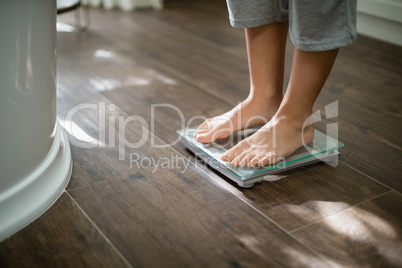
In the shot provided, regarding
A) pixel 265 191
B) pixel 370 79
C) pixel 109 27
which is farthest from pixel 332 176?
pixel 109 27

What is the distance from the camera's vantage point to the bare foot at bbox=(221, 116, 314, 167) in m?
1.15

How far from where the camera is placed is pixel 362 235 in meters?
0.97

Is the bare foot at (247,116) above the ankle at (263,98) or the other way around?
the other way around

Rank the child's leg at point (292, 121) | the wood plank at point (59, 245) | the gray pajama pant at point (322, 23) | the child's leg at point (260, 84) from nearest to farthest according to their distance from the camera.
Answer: the wood plank at point (59, 245) < the gray pajama pant at point (322, 23) < the child's leg at point (292, 121) < the child's leg at point (260, 84)

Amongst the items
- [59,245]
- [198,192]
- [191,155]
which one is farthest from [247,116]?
[59,245]

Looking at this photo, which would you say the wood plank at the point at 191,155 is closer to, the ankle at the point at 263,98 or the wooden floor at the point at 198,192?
the wooden floor at the point at 198,192

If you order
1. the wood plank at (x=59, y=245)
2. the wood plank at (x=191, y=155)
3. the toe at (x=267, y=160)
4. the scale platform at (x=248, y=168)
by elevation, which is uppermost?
the toe at (x=267, y=160)

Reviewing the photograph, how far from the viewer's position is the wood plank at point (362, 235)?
90cm

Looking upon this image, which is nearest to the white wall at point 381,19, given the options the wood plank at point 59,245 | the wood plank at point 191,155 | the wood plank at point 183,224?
the wood plank at point 191,155

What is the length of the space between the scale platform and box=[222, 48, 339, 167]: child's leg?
0.02m

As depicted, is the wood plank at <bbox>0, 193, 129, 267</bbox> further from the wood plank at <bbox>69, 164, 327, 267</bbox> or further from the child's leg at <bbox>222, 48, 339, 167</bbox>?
the child's leg at <bbox>222, 48, 339, 167</bbox>

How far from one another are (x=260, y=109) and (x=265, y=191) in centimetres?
26

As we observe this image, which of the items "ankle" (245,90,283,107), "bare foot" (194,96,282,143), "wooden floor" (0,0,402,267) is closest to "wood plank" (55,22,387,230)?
"wooden floor" (0,0,402,267)

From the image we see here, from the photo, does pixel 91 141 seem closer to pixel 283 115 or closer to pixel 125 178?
pixel 125 178
